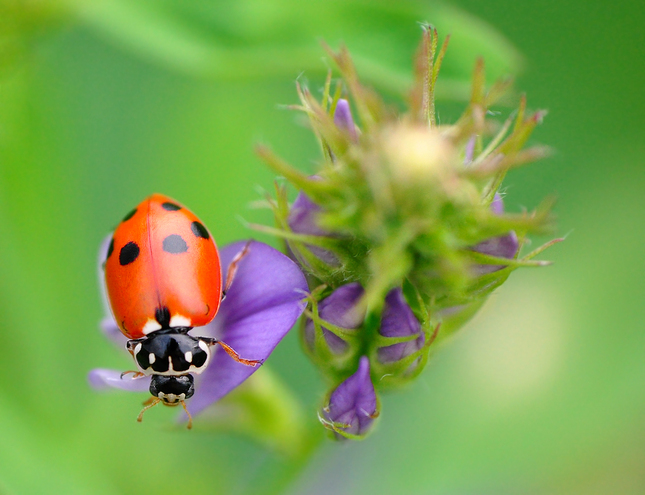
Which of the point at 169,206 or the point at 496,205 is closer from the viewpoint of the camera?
the point at 496,205

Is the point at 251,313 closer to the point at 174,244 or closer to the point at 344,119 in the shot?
the point at 174,244

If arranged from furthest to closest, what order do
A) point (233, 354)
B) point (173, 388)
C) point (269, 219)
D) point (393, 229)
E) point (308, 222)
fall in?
point (269, 219) < point (173, 388) < point (233, 354) < point (308, 222) < point (393, 229)

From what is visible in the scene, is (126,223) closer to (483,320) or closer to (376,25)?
(376,25)

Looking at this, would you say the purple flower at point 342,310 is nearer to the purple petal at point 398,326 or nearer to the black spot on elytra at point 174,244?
the purple petal at point 398,326

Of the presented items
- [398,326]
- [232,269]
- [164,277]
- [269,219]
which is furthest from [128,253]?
[269,219]

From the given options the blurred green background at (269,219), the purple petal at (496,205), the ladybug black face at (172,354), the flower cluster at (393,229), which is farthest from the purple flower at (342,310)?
the blurred green background at (269,219)

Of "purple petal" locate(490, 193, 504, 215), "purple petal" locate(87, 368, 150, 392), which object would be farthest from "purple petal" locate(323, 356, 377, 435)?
"purple petal" locate(87, 368, 150, 392)

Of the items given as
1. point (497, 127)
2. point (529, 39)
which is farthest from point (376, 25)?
point (529, 39)

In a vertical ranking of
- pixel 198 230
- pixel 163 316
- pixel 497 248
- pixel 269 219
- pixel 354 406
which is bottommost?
pixel 354 406
